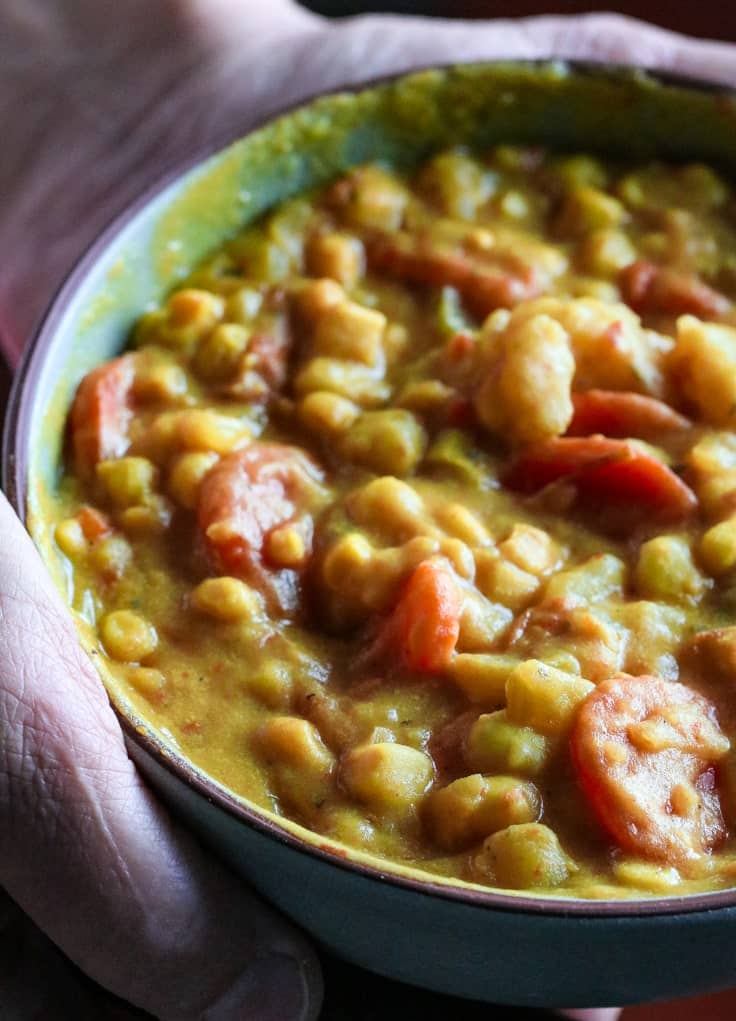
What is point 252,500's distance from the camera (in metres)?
2.20

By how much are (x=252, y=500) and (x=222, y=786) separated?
0.58 metres

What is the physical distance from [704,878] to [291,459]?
1.00 m

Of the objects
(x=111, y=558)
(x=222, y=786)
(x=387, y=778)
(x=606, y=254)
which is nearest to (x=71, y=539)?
(x=111, y=558)

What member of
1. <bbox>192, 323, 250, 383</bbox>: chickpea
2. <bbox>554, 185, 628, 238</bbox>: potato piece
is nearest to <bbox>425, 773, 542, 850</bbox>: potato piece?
<bbox>192, 323, 250, 383</bbox>: chickpea

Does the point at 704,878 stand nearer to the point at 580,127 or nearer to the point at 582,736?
the point at 582,736

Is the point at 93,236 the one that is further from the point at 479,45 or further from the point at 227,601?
the point at 479,45

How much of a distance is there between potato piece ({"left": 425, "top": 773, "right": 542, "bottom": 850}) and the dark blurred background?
147 inches

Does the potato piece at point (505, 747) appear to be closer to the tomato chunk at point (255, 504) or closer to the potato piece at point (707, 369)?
the tomato chunk at point (255, 504)

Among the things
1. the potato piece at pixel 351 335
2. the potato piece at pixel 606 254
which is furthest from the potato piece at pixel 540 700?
the potato piece at pixel 606 254

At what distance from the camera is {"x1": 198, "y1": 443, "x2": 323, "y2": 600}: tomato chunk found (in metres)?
2.13

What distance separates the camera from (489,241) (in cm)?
266

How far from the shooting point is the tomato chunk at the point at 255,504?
2.13 m

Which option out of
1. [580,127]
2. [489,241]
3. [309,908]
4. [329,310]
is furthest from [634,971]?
[580,127]

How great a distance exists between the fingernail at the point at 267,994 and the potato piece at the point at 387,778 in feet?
1.02
